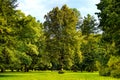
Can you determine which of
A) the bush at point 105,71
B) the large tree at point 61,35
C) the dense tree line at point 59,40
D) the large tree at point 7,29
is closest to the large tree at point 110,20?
the dense tree line at point 59,40

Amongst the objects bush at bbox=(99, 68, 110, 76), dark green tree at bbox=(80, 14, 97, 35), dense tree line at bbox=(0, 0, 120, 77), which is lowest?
bush at bbox=(99, 68, 110, 76)

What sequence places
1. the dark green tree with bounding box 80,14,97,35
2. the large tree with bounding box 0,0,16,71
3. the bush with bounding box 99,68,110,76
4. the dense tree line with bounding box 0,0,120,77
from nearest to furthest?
the dense tree line with bounding box 0,0,120,77, the large tree with bounding box 0,0,16,71, the bush with bounding box 99,68,110,76, the dark green tree with bounding box 80,14,97,35

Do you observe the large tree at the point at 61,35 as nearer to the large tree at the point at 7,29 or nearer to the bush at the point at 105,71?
the bush at the point at 105,71

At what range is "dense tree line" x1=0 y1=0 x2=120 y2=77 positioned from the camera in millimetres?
38209

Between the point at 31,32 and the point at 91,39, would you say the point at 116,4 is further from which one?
the point at 91,39

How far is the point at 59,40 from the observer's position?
8306 cm

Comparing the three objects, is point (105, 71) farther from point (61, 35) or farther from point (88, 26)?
point (88, 26)

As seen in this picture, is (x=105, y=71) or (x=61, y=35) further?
(x=61, y=35)

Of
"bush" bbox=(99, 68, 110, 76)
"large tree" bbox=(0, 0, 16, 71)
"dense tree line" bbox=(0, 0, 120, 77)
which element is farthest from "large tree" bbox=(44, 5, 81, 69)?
"large tree" bbox=(0, 0, 16, 71)

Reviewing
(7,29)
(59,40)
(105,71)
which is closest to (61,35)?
(59,40)

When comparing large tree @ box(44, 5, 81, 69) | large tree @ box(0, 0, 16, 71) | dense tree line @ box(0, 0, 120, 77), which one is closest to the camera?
dense tree line @ box(0, 0, 120, 77)

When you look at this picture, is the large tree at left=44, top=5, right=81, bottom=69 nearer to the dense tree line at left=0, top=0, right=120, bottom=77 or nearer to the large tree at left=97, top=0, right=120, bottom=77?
the dense tree line at left=0, top=0, right=120, bottom=77

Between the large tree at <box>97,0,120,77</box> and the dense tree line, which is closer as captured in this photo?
the large tree at <box>97,0,120,77</box>

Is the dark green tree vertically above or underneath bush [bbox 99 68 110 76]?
above
